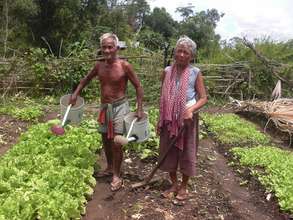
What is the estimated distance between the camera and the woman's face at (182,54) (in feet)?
14.2

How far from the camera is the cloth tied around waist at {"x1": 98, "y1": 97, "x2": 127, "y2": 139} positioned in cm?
502

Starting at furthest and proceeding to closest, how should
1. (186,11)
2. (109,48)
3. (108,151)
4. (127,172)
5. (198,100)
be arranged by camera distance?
(186,11) < (127,172) < (108,151) < (109,48) < (198,100)

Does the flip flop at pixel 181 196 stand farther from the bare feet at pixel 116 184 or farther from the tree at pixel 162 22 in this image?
the tree at pixel 162 22

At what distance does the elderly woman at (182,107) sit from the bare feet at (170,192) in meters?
0.23

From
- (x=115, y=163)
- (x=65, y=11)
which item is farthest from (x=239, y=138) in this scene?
(x=65, y=11)

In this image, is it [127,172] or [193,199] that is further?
[127,172]

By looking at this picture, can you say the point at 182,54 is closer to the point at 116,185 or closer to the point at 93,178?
the point at 116,185

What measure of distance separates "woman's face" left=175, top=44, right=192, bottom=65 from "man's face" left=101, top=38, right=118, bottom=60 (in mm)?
775

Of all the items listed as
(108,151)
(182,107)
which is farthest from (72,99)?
(182,107)

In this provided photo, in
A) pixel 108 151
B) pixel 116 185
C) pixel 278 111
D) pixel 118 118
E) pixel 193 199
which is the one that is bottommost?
pixel 193 199

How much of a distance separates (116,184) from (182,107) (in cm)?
127

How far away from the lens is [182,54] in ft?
14.3

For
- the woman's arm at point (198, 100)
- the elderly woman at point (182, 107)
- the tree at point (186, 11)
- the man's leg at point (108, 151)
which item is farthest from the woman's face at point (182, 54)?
the tree at point (186, 11)

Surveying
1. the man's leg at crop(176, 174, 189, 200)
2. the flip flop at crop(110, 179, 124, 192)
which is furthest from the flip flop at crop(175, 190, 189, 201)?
the flip flop at crop(110, 179, 124, 192)
